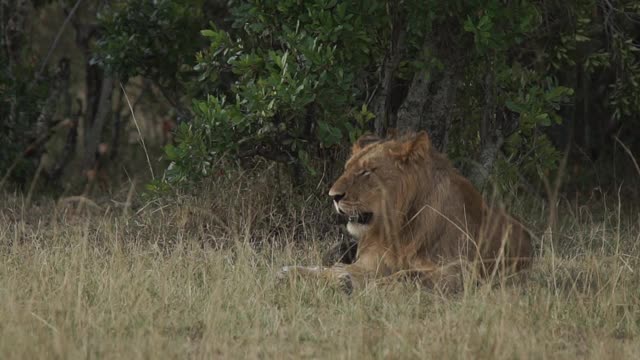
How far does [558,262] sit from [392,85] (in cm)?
171

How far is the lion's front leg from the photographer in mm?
5977

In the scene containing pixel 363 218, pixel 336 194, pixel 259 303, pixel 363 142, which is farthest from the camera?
pixel 363 142

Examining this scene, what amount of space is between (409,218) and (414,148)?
370 mm

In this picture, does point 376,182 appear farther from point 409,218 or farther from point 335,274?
point 335,274

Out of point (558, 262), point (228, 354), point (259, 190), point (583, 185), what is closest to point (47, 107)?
point (259, 190)

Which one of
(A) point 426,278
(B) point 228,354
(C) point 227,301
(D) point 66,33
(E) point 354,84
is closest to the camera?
(B) point 228,354

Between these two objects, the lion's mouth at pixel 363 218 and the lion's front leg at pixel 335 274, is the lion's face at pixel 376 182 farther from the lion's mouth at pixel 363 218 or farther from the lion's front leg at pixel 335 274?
the lion's front leg at pixel 335 274

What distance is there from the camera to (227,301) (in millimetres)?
5539

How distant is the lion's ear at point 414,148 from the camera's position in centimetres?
598

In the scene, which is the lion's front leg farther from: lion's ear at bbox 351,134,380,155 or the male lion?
lion's ear at bbox 351,134,380,155

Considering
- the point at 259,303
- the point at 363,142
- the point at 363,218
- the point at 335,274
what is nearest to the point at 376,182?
the point at 363,218

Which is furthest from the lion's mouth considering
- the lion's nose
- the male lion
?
the lion's nose

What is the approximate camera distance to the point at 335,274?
6.05 metres

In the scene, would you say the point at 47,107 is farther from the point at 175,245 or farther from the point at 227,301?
the point at 227,301
